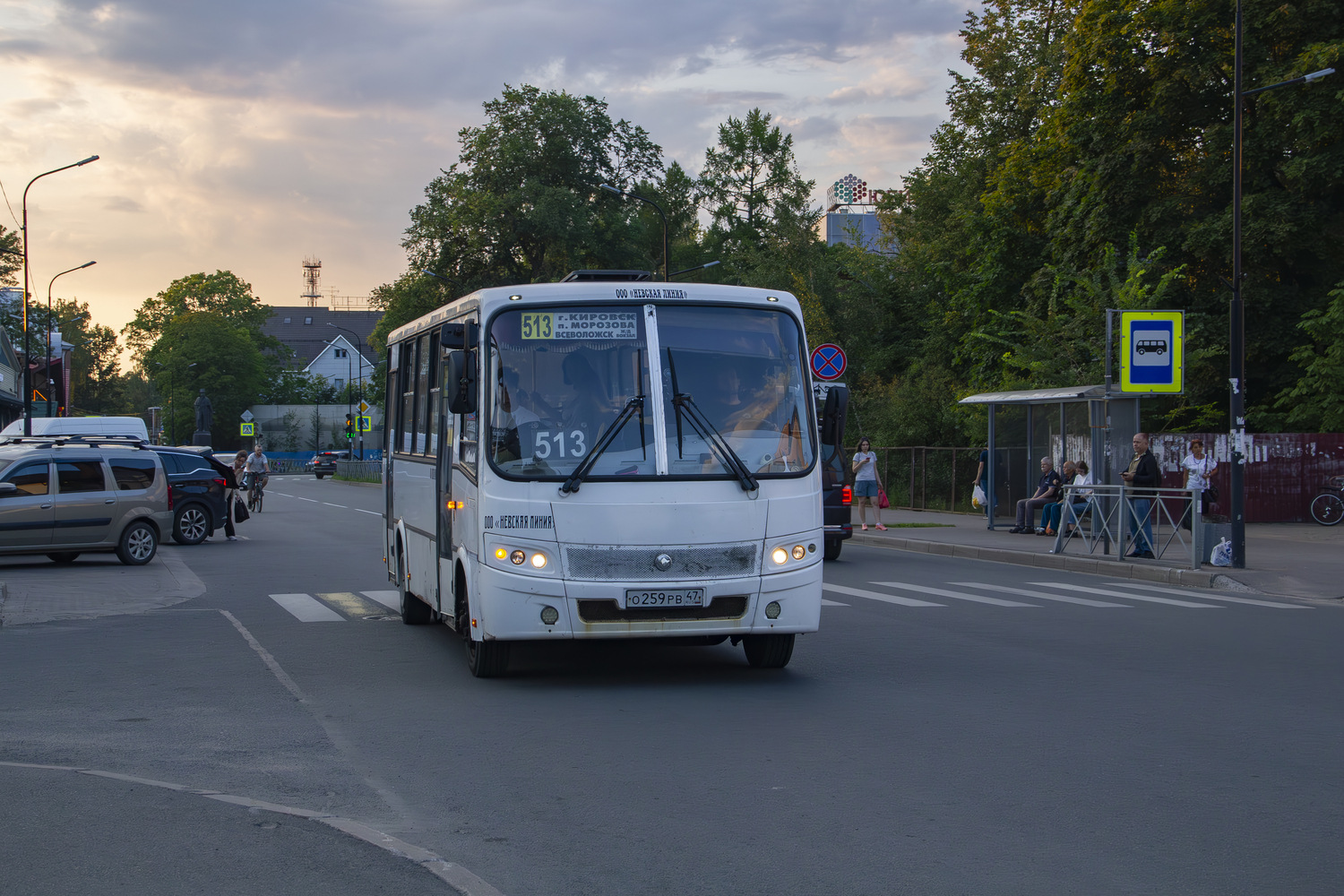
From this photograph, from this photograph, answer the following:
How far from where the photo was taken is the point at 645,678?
973cm

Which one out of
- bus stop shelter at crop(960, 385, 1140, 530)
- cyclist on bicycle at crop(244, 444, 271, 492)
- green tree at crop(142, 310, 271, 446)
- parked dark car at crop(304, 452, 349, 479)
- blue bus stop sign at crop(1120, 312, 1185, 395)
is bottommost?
parked dark car at crop(304, 452, 349, 479)

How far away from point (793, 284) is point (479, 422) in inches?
1583

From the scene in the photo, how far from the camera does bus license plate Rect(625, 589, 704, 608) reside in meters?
8.85

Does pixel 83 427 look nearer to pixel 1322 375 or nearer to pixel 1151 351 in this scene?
pixel 1151 351

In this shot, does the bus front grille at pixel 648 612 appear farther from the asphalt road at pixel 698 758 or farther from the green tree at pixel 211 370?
the green tree at pixel 211 370

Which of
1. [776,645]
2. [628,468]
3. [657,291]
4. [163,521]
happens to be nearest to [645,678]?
[776,645]

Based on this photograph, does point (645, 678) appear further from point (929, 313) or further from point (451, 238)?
point (451, 238)

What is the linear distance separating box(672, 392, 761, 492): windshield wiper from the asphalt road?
1.42m

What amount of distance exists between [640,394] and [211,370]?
104 m

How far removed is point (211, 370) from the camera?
4205 inches

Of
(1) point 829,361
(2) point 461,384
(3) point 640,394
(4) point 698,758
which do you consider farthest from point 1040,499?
(4) point 698,758

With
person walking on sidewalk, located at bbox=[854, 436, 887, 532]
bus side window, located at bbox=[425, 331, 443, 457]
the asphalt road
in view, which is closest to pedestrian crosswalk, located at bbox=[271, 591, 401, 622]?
the asphalt road

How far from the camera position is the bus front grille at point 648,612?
8.89 metres

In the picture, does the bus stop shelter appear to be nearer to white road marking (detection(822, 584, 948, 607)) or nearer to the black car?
white road marking (detection(822, 584, 948, 607))
